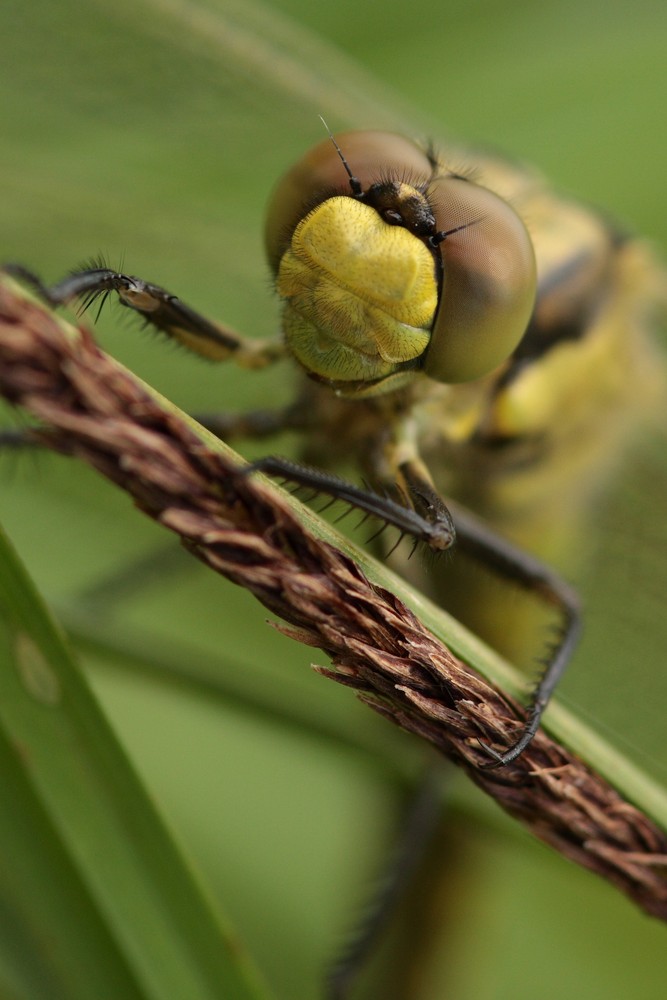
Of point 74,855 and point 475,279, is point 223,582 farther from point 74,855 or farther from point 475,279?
point 74,855

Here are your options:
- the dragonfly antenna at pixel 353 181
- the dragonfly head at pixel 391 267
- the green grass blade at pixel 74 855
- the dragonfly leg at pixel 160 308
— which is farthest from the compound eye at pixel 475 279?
the green grass blade at pixel 74 855

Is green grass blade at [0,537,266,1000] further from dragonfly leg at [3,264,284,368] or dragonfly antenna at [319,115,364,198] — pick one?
dragonfly antenna at [319,115,364,198]

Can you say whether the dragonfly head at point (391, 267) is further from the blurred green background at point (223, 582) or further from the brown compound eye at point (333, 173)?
the blurred green background at point (223, 582)

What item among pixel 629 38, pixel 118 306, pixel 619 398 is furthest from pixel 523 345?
pixel 629 38

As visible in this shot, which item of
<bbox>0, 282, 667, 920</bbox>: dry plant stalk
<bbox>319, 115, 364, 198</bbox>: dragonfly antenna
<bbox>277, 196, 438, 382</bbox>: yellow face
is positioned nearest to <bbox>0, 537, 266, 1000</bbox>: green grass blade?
<bbox>0, 282, 667, 920</bbox>: dry plant stalk

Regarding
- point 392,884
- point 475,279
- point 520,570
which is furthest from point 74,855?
point 392,884

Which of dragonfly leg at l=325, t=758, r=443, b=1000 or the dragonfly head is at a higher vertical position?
the dragonfly head
